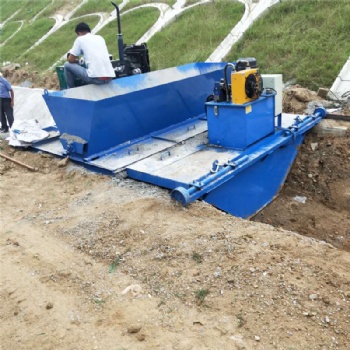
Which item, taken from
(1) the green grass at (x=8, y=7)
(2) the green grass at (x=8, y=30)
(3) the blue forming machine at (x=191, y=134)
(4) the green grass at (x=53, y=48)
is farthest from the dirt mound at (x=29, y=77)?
(1) the green grass at (x=8, y=7)

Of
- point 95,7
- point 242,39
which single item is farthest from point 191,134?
point 95,7

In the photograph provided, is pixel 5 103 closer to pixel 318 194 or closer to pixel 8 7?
pixel 318 194

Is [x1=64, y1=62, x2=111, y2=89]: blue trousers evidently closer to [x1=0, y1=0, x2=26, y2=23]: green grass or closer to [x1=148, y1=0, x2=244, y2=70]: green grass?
[x1=148, y1=0, x2=244, y2=70]: green grass

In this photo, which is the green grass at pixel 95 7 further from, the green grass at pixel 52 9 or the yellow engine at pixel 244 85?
the yellow engine at pixel 244 85

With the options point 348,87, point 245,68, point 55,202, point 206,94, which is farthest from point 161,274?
point 348,87

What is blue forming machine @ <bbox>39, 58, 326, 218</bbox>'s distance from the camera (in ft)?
16.0

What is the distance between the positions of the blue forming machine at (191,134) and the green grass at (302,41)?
2206mm

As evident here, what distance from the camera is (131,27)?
14375mm

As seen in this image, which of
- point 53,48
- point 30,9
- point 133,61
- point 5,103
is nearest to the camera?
point 133,61

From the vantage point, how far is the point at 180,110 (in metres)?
6.45

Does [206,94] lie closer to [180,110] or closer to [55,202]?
[180,110]

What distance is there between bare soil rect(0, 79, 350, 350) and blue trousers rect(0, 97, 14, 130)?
3.82 m

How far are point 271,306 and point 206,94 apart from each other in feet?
14.5

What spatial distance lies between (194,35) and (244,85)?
7.17m
